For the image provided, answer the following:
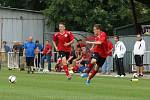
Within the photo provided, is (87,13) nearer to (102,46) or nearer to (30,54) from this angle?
(30,54)

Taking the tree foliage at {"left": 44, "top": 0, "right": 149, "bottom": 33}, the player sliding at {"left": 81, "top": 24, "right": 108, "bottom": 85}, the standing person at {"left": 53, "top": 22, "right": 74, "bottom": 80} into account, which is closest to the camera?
the player sliding at {"left": 81, "top": 24, "right": 108, "bottom": 85}

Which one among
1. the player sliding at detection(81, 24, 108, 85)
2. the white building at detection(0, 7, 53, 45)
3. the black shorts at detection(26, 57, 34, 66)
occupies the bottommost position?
the black shorts at detection(26, 57, 34, 66)

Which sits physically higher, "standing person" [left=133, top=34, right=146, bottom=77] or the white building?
the white building

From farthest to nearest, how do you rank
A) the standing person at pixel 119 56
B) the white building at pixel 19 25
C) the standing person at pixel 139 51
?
the white building at pixel 19 25 < the standing person at pixel 119 56 < the standing person at pixel 139 51

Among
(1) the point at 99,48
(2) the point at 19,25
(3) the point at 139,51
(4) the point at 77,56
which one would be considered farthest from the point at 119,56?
(2) the point at 19,25

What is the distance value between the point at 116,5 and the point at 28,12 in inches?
376

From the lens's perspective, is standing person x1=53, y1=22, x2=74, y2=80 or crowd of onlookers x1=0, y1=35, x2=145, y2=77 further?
crowd of onlookers x1=0, y1=35, x2=145, y2=77

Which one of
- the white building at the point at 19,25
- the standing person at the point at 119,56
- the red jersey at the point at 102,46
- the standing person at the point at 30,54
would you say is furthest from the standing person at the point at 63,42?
the white building at the point at 19,25

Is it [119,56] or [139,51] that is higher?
[139,51]

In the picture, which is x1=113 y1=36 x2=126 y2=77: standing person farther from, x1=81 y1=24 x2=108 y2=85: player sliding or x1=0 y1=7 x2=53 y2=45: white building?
x1=0 y1=7 x2=53 y2=45: white building

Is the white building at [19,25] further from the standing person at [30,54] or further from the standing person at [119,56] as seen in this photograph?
the standing person at [119,56]

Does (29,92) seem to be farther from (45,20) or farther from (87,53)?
(45,20)

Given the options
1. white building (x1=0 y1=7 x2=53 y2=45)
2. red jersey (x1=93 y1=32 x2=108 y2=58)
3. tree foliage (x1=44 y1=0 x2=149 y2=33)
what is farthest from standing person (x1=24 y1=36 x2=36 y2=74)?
tree foliage (x1=44 y1=0 x2=149 y2=33)

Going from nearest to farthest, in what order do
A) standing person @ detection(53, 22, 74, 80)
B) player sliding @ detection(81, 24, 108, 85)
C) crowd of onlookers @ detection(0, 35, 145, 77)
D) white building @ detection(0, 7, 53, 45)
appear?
1. player sliding @ detection(81, 24, 108, 85)
2. standing person @ detection(53, 22, 74, 80)
3. crowd of onlookers @ detection(0, 35, 145, 77)
4. white building @ detection(0, 7, 53, 45)
